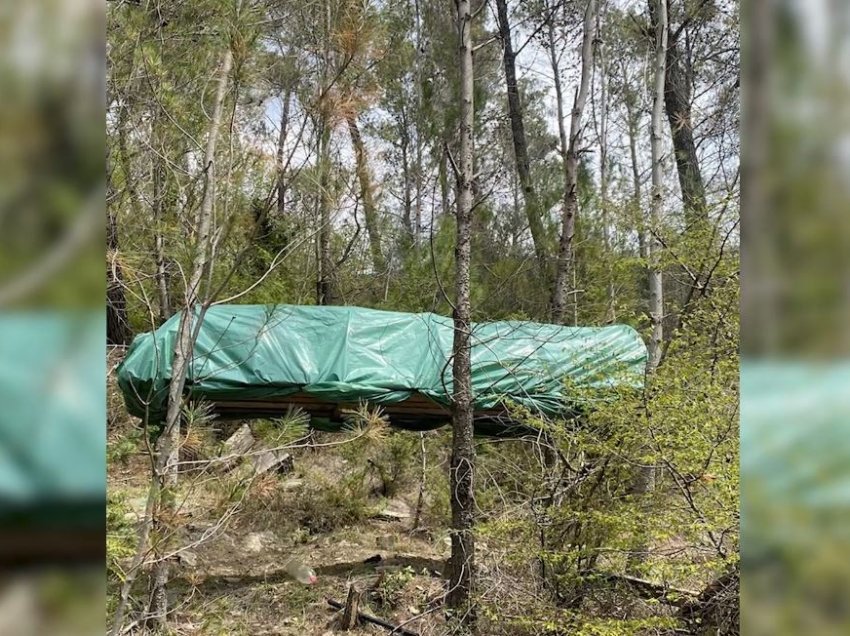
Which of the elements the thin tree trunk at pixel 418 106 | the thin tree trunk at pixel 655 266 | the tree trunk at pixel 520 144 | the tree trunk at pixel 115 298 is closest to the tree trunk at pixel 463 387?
the thin tree trunk at pixel 655 266

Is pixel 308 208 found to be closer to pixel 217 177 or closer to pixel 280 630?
pixel 217 177

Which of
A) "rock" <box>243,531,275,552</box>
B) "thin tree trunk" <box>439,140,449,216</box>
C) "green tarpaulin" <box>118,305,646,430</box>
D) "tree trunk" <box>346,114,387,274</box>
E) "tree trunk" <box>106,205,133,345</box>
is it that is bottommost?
"rock" <box>243,531,275,552</box>

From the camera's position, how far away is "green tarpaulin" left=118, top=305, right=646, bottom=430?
284cm

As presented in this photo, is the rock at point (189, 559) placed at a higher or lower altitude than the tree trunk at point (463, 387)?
lower

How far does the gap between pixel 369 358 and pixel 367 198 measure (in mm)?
1001

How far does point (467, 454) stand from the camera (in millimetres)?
2732

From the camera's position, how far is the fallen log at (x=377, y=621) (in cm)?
284

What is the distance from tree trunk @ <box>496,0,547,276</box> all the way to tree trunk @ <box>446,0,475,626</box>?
74.0 inches

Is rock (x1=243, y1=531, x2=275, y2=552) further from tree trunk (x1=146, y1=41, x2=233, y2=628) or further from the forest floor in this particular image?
tree trunk (x1=146, y1=41, x2=233, y2=628)

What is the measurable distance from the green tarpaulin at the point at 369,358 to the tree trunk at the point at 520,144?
60.9 inches
